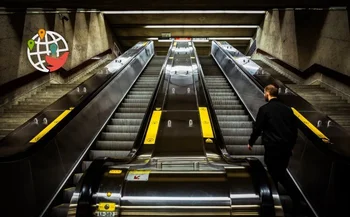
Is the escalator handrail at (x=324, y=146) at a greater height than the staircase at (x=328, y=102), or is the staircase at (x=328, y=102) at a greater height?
the escalator handrail at (x=324, y=146)

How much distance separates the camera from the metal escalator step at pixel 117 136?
519cm

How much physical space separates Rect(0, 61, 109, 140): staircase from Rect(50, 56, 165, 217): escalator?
5.80 feet

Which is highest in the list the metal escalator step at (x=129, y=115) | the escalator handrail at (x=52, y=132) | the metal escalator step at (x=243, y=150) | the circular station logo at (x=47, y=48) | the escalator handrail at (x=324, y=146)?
the circular station logo at (x=47, y=48)

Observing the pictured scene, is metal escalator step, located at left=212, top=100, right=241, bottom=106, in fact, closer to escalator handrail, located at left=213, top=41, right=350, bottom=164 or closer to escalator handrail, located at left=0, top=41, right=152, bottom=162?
escalator handrail, located at left=0, top=41, right=152, bottom=162

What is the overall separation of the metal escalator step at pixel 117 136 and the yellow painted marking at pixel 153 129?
1.64 ft

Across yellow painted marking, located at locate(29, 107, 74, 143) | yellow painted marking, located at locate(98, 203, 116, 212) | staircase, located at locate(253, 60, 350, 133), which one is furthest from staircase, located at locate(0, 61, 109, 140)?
staircase, located at locate(253, 60, 350, 133)

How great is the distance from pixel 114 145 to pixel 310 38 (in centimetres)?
838

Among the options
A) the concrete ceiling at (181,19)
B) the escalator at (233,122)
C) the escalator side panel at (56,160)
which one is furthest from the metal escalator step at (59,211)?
the concrete ceiling at (181,19)

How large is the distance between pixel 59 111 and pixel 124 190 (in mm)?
2489

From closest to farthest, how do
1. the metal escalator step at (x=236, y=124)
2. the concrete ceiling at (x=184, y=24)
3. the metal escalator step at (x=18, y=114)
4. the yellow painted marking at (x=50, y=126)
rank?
the yellow painted marking at (x=50, y=126)
the metal escalator step at (x=236, y=124)
the metal escalator step at (x=18, y=114)
the concrete ceiling at (x=184, y=24)

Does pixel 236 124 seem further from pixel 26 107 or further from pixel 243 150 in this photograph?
pixel 26 107

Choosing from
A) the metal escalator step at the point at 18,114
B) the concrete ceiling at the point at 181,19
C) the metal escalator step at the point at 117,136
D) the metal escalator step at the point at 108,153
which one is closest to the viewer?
the metal escalator step at the point at 108,153

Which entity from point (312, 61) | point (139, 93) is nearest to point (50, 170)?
point (139, 93)

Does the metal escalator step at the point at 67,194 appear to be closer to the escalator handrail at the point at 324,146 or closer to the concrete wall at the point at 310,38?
the escalator handrail at the point at 324,146
